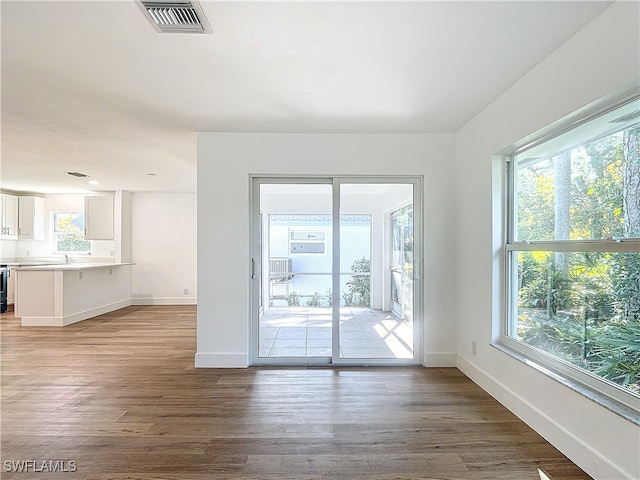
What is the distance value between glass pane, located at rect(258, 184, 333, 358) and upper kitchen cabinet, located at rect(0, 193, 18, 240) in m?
6.78

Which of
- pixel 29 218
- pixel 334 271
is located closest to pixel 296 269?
pixel 334 271

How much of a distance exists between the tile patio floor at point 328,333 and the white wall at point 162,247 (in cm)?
437

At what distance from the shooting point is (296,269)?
13.0 ft

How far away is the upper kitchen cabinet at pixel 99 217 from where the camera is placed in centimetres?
743

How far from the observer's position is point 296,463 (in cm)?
204

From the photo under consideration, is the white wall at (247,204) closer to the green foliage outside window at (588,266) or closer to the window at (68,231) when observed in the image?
the green foliage outside window at (588,266)

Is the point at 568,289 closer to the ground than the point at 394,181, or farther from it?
closer to the ground

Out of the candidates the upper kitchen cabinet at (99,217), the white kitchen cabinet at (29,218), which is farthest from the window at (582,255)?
the white kitchen cabinet at (29,218)

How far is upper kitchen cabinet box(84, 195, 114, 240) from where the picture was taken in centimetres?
743

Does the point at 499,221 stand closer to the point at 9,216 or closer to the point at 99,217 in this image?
the point at 99,217

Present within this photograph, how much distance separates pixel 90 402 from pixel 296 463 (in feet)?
6.34

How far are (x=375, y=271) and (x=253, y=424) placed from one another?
6.83 ft

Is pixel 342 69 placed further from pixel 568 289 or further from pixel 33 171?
pixel 33 171

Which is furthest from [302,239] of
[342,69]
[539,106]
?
[539,106]
